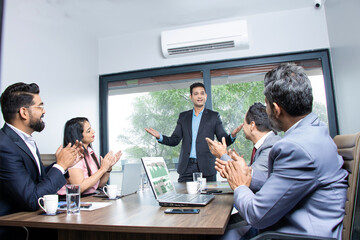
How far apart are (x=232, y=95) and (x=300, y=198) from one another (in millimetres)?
2889

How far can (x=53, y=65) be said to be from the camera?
129 inches

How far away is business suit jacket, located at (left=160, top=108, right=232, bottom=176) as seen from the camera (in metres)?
3.09

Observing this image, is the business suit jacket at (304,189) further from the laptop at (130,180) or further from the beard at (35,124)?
the beard at (35,124)

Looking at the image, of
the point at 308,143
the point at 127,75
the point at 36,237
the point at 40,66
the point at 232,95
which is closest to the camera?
the point at 308,143

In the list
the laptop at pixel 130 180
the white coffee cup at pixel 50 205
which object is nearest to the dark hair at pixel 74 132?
the laptop at pixel 130 180

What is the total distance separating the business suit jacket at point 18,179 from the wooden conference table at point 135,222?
8 centimetres

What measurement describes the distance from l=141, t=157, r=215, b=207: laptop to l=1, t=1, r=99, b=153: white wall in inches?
68.1

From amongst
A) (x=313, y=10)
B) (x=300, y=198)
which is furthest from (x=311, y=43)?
(x=300, y=198)

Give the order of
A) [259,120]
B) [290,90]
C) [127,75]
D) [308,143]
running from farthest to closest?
[127,75]
[259,120]
[290,90]
[308,143]

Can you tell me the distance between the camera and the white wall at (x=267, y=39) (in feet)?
11.5

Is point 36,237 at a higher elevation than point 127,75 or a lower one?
lower

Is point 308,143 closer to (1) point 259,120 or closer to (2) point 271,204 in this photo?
(2) point 271,204

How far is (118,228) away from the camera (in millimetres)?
1054

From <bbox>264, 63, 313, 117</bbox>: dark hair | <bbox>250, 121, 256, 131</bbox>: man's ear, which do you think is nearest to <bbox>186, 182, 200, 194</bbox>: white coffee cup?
<bbox>250, 121, 256, 131</bbox>: man's ear
